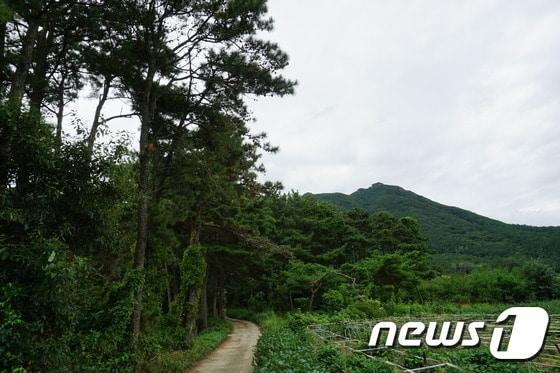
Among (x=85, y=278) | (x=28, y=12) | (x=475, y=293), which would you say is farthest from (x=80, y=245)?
(x=475, y=293)

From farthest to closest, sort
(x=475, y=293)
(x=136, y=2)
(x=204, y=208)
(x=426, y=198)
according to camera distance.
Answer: (x=426, y=198) → (x=475, y=293) → (x=204, y=208) → (x=136, y=2)

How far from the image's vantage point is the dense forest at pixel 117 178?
6.82 meters

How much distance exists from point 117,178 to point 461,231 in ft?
301

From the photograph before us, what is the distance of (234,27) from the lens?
42.4 feet

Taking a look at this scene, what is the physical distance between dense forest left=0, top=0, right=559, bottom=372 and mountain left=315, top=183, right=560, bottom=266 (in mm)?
46936

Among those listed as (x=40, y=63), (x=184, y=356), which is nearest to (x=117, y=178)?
(x=40, y=63)

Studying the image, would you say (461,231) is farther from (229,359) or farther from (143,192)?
(143,192)

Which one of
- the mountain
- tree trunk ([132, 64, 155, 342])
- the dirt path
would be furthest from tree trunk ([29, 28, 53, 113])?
the mountain

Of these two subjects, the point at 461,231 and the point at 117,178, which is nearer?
the point at 117,178

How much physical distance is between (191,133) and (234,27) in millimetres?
4755

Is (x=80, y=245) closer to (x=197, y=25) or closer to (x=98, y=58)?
(x=98, y=58)

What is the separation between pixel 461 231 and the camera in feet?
291

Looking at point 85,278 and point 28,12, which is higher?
point 28,12

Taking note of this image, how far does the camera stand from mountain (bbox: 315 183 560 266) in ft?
234
